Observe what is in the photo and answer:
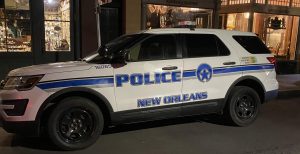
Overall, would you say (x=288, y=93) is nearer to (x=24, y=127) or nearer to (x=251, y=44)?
(x=251, y=44)

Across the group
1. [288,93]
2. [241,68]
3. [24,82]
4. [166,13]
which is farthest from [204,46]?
[166,13]

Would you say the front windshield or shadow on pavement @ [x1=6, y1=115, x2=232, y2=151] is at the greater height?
the front windshield

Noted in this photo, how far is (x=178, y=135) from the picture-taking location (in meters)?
6.05

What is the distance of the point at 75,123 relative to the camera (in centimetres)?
529

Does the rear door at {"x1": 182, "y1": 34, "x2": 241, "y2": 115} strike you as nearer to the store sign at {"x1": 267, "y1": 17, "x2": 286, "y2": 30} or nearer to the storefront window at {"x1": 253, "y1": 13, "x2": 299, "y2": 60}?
the storefront window at {"x1": 253, "y1": 13, "x2": 299, "y2": 60}

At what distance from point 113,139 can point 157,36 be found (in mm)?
1915

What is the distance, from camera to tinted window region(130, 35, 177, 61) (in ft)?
18.4

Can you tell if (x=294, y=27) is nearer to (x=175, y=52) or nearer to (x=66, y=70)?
(x=175, y=52)

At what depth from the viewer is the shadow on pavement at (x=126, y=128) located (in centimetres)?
544

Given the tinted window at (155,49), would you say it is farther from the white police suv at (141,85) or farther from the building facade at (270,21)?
the building facade at (270,21)

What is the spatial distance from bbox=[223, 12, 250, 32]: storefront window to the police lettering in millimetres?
8965

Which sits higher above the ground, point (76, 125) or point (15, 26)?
point (15, 26)

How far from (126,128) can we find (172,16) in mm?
6481

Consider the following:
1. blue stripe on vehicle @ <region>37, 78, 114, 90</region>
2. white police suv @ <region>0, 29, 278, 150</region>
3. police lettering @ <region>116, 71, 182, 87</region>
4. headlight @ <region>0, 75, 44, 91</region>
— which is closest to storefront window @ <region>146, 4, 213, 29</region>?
white police suv @ <region>0, 29, 278, 150</region>
